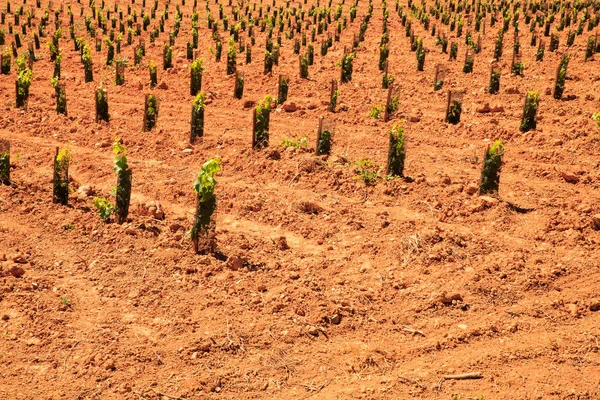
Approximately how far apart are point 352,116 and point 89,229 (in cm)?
570

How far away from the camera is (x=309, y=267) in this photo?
22.6 feet

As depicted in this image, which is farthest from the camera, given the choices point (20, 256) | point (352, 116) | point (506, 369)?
point (352, 116)

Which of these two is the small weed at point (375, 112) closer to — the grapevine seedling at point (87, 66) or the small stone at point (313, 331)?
the small stone at point (313, 331)

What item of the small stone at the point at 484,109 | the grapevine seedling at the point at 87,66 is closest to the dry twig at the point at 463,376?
the small stone at the point at 484,109

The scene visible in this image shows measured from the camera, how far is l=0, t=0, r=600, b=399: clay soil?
5336 mm

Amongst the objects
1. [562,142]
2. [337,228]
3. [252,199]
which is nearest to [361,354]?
[337,228]

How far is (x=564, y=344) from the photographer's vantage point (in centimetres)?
567

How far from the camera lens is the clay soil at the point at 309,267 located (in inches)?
210

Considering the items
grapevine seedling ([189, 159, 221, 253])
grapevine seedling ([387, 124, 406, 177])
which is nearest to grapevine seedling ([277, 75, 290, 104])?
grapevine seedling ([387, 124, 406, 177])

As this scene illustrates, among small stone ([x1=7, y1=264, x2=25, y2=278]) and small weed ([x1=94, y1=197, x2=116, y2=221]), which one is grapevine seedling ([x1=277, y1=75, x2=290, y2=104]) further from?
small stone ([x1=7, y1=264, x2=25, y2=278])

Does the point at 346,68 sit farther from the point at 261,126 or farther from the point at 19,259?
the point at 19,259

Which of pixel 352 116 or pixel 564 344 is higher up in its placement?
pixel 352 116

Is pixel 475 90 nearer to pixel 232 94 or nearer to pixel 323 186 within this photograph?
pixel 232 94

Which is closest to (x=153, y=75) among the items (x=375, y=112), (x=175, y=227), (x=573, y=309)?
(x=375, y=112)
